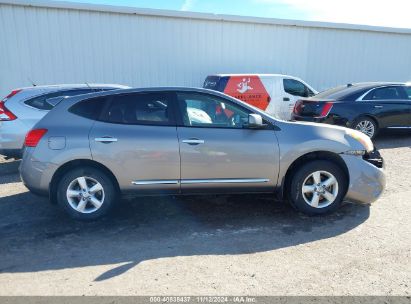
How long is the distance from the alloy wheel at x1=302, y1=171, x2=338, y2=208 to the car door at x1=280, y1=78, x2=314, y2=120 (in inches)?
274

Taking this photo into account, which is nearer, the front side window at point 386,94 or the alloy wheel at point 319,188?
the alloy wheel at point 319,188

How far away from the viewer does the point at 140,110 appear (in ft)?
14.0

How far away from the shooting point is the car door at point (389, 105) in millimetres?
8773

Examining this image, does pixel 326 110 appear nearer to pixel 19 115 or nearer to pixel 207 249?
pixel 207 249

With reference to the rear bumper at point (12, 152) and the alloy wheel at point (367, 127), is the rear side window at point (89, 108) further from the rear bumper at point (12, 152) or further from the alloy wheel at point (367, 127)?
the alloy wheel at point (367, 127)

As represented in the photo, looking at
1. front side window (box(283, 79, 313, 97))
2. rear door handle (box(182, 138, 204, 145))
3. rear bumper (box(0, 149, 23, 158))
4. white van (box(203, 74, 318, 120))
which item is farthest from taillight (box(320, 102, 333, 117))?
rear bumper (box(0, 149, 23, 158))

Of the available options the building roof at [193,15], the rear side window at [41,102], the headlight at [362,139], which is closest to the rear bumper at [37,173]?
the rear side window at [41,102]

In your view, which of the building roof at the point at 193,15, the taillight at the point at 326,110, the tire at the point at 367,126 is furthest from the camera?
the building roof at the point at 193,15

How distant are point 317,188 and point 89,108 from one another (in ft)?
9.71

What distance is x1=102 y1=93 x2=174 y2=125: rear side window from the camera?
4.21 m

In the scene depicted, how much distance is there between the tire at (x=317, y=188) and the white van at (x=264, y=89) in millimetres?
6297

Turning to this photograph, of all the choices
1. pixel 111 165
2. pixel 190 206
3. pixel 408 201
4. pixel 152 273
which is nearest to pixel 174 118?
pixel 111 165

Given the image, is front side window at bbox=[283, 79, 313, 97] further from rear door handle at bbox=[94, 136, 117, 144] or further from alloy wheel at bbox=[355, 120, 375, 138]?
rear door handle at bbox=[94, 136, 117, 144]

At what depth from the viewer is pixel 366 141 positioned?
14.7ft
